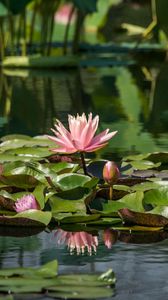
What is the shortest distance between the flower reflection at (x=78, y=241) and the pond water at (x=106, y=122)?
0.03ft

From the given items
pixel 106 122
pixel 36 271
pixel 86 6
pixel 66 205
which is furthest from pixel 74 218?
pixel 86 6

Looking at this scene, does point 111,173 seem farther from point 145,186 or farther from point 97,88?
point 97,88

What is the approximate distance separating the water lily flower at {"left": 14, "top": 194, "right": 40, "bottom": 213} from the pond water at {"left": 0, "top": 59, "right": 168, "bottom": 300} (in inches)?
2.3

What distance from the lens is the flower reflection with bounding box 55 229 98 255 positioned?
207 cm

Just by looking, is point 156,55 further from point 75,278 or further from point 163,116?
point 75,278

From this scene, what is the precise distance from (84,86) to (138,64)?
5.86 feet

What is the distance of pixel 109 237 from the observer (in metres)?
2.18

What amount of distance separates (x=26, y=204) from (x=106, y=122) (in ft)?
5.86

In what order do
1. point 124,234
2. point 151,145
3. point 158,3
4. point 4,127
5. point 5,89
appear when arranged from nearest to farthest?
point 124,234 < point 151,145 < point 4,127 < point 158,3 < point 5,89

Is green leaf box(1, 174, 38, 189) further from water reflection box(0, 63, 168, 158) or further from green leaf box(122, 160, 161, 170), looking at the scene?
water reflection box(0, 63, 168, 158)

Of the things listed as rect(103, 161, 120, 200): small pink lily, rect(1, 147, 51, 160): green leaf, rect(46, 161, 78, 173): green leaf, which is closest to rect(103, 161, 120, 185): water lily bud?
rect(103, 161, 120, 200): small pink lily

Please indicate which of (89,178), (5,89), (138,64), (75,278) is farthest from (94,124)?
(138,64)

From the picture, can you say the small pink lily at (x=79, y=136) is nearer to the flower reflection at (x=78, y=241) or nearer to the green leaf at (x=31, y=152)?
the flower reflection at (x=78, y=241)

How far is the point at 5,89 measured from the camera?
5434 mm
